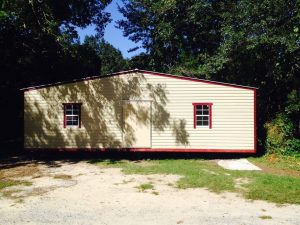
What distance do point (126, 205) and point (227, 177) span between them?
518 cm

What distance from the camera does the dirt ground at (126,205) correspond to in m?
8.37

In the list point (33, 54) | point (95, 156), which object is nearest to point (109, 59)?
point (33, 54)

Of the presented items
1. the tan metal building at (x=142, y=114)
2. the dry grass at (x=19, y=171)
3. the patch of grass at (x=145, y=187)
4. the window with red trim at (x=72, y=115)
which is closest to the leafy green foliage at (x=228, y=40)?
the tan metal building at (x=142, y=114)

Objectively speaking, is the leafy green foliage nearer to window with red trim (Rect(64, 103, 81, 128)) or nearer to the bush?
the bush

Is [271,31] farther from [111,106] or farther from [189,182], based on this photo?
[189,182]

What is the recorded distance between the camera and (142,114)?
58.3ft

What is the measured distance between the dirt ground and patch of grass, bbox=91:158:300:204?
0.65 meters

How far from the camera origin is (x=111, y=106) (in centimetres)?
1792

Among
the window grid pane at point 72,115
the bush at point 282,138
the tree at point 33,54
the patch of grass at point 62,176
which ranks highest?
the tree at point 33,54

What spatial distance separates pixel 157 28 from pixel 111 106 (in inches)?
613

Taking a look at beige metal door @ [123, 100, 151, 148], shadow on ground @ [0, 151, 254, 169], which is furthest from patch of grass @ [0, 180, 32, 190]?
beige metal door @ [123, 100, 151, 148]

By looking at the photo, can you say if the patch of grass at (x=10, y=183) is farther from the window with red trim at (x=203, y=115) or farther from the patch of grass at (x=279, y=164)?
the patch of grass at (x=279, y=164)

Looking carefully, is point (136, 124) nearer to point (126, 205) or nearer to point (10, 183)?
point (10, 183)

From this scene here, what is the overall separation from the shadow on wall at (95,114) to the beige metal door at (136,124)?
54mm
